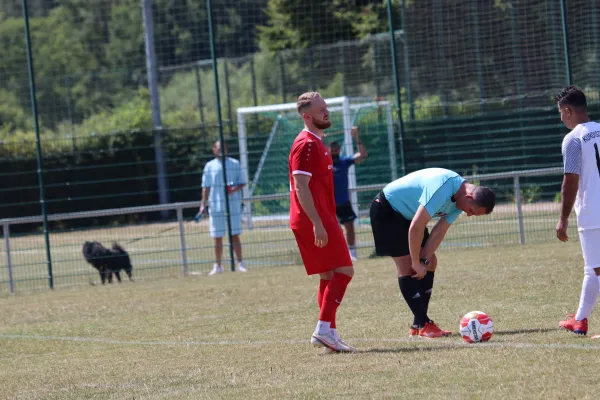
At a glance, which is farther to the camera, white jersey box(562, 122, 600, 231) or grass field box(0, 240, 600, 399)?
white jersey box(562, 122, 600, 231)

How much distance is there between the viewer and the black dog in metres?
16.8

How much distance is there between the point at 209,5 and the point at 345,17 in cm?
1980

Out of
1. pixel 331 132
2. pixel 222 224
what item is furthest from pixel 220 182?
pixel 331 132

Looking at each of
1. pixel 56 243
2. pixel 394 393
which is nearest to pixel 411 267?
pixel 394 393

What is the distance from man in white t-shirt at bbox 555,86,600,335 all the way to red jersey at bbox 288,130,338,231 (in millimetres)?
1765

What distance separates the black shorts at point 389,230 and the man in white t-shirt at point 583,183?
1.32m

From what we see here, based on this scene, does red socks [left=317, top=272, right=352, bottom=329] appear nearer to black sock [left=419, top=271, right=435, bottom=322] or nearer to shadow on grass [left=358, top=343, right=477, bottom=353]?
shadow on grass [left=358, top=343, right=477, bottom=353]

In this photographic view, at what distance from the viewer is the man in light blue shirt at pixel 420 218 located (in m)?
7.65

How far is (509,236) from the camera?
689 inches

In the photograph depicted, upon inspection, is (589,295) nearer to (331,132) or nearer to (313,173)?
(313,173)

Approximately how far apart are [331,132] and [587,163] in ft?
44.7

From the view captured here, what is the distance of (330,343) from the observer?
771cm

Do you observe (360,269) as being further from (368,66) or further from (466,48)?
(368,66)

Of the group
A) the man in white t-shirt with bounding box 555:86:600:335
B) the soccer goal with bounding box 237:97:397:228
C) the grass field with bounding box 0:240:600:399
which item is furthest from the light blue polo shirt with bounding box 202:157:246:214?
the man in white t-shirt with bounding box 555:86:600:335
